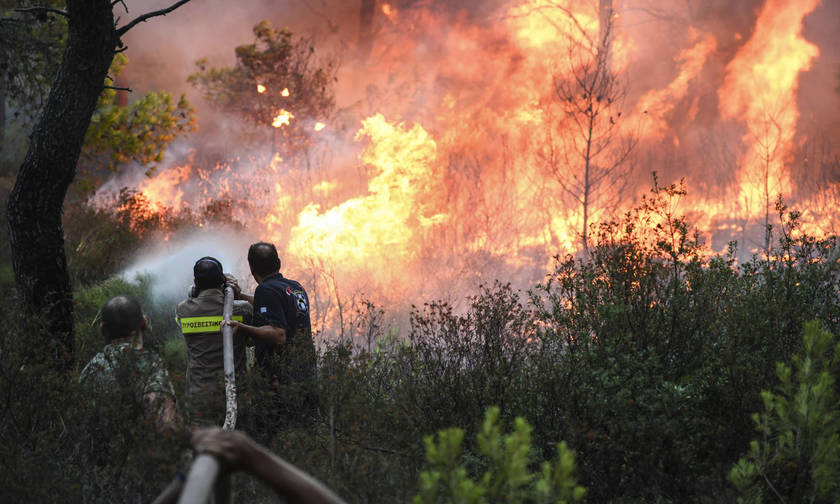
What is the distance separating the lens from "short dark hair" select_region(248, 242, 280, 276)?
4316 mm

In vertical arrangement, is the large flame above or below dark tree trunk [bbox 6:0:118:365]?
above

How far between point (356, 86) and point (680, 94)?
1158 centimetres

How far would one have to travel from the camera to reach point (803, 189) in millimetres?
14375

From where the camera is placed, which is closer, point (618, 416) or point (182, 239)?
point (618, 416)

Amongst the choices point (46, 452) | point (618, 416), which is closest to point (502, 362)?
point (618, 416)

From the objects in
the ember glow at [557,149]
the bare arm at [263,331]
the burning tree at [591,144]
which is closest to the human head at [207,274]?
the bare arm at [263,331]

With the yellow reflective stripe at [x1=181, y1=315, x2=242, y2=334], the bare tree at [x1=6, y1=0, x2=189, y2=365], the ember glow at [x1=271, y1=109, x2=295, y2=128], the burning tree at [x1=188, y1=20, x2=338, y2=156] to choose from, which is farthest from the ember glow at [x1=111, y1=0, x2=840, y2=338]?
the yellow reflective stripe at [x1=181, y1=315, x2=242, y2=334]

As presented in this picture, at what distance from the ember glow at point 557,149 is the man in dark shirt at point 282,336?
9312 millimetres

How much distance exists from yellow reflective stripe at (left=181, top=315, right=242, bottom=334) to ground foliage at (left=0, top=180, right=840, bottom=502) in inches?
19.2

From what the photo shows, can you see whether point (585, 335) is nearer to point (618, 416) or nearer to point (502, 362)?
point (502, 362)

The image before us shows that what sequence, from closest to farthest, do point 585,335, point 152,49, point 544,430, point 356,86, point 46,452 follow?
point 46,452 < point 544,430 < point 585,335 < point 356,86 < point 152,49

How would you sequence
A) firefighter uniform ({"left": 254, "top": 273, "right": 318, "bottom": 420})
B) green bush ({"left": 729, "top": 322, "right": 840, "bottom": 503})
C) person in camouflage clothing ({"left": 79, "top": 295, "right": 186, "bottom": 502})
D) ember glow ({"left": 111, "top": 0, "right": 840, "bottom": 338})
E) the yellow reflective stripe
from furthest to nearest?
ember glow ({"left": 111, "top": 0, "right": 840, "bottom": 338})
the yellow reflective stripe
firefighter uniform ({"left": 254, "top": 273, "right": 318, "bottom": 420})
person in camouflage clothing ({"left": 79, "top": 295, "right": 186, "bottom": 502})
green bush ({"left": 729, "top": 322, "right": 840, "bottom": 503})

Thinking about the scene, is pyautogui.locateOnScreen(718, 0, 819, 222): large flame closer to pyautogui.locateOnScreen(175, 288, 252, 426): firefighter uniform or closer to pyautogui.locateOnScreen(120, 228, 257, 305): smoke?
pyautogui.locateOnScreen(120, 228, 257, 305): smoke

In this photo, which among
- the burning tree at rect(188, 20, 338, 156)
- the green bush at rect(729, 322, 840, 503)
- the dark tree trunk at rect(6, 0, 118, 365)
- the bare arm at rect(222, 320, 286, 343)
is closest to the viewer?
the green bush at rect(729, 322, 840, 503)
